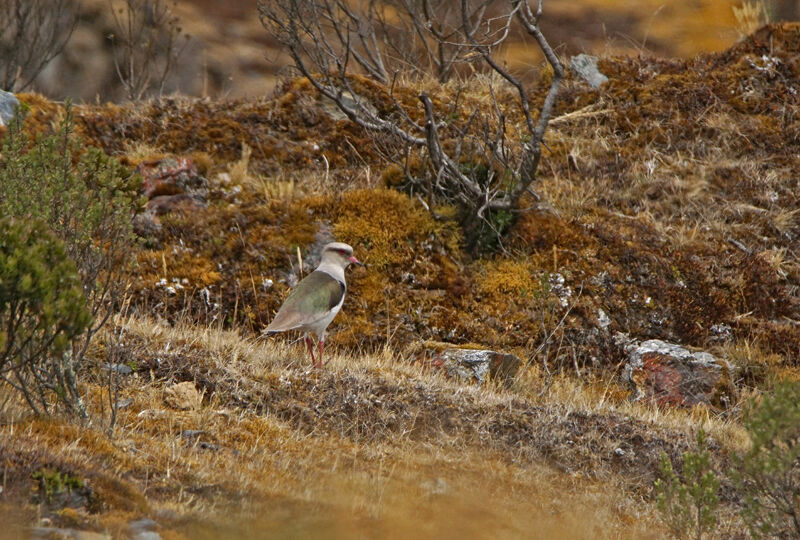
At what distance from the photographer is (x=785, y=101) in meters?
11.8

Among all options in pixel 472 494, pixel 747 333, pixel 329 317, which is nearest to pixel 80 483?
pixel 472 494

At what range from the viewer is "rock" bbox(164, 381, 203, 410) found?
221 inches

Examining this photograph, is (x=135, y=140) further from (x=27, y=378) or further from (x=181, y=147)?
(x=27, y=378)

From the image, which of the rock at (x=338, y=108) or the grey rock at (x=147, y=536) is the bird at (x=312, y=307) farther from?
the rock at (x=338, y=108)

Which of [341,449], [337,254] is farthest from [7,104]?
[341,449]

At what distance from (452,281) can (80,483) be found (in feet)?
17.7

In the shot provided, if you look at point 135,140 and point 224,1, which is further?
point 224,1

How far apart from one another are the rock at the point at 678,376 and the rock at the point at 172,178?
197 inches

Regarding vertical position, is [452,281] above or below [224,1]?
below

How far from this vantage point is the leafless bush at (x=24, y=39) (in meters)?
13.8

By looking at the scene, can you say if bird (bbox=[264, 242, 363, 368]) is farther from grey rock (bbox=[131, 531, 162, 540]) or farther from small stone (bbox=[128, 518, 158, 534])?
grey rock (bbox=[131, 531, 162, 540])

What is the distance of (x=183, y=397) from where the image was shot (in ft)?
18.7

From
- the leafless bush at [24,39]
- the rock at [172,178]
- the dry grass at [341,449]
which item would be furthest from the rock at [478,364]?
the leafless bush at [24,39]

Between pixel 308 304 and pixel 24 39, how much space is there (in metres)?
10.3
